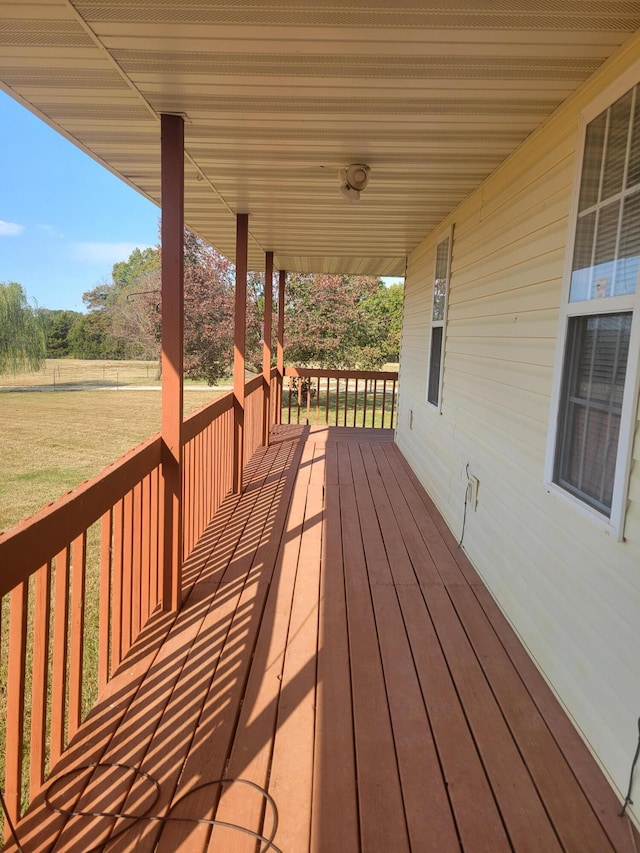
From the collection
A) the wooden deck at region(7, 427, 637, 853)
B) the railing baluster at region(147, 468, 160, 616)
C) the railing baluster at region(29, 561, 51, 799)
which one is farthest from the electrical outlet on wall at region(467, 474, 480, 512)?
the railing baluster at region(29, 561, 51, 799)

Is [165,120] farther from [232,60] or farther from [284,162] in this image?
[284,162]

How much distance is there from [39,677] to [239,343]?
3.49 m

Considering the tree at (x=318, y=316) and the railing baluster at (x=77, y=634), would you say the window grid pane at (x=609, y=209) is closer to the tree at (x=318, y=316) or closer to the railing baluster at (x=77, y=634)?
the railing baluster at (x=77, y=634)

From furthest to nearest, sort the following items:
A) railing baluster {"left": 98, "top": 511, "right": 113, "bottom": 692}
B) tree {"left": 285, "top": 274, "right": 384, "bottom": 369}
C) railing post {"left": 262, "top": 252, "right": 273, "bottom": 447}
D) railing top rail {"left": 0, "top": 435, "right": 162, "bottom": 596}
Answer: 1. tree {"left": 285, "top": 274, "right": 384, "bottom": 369}
2. railing post {"left": 262, "top": 252, "right": 273, "bottom": 447}
3. railing baluster {"left": 98, "top": 511, "right": 113, "bottom": 692}
4. railing top rail {"left": 0, "top": 435, "right": 162, "bottom": 596}

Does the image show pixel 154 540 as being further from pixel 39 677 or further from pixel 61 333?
pixel 61 333

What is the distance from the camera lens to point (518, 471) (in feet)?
8.73

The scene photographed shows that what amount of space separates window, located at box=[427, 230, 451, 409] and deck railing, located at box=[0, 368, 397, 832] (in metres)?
2.04

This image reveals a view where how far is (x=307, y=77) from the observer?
2156 mm

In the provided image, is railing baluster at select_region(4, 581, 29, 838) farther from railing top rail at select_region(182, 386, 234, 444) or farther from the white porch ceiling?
the white porch ceiling

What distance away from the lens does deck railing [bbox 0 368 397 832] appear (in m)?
1.43

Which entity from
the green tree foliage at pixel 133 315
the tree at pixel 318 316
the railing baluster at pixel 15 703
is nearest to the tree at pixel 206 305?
the tree at pixel 318 316

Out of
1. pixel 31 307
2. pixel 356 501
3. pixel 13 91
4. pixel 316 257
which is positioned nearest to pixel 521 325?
pixel 356 501

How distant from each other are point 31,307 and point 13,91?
2086cm

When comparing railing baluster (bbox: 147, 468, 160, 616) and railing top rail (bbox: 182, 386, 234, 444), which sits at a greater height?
railing top rail (bbox: 182, 386, 234, 444)
